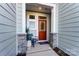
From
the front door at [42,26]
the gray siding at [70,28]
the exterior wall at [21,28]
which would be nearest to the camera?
the gray siding at [70,28]

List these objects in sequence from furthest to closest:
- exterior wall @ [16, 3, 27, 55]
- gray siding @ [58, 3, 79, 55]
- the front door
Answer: exterior wall @ [16, 3, 27, 55]
the front door
gray siding @ [58, 3, 79, 55]

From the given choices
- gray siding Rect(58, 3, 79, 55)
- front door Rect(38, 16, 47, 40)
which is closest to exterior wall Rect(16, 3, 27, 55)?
front door Rect(38, 16, 47, 40)

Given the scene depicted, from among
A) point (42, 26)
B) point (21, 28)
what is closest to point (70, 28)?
point (42, 26)

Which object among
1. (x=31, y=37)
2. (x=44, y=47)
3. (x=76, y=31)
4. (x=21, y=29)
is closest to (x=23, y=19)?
(x=21, y=29)

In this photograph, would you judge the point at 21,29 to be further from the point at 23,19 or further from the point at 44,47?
the point at 44,47

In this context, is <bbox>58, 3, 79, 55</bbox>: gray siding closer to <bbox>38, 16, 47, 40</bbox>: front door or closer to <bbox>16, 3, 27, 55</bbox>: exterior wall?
<bbox>38, 16, 47, 40</bbox>: front door

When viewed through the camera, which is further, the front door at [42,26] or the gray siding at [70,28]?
the front door at [42,26]

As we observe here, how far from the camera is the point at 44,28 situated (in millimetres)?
2211

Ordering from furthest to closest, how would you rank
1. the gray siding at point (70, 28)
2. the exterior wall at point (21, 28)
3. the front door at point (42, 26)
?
the exterior wall at point (21, 28)
the front door at point (42, 26)
the gray siding at point (70, 28)

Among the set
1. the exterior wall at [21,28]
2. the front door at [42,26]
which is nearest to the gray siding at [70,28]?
the front door at [42,26]

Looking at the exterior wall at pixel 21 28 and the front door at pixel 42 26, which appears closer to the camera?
the front door at pixel 42 26

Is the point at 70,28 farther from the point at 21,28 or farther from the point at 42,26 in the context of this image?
the point at 21,28

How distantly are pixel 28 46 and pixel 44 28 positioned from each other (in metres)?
0.50

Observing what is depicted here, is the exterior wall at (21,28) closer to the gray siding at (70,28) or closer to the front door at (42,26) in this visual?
the front door at (42,26)
